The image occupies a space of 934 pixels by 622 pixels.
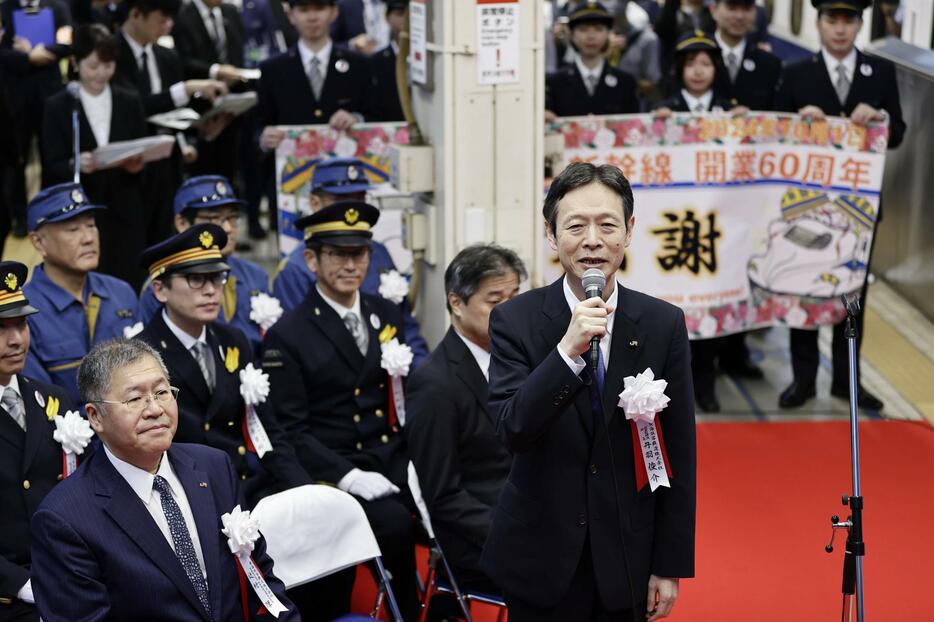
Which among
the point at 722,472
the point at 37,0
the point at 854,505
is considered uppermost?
the point at 37,0

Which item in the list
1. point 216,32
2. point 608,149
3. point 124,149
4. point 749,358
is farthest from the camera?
point 216,32

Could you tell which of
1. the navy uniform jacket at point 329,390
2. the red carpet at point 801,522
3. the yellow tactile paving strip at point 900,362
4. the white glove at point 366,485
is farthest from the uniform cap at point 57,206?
the yellow tactile paving strip at point 900,362

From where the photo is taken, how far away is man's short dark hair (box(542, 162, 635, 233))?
2936 millimetres

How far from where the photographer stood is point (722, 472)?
6.12m

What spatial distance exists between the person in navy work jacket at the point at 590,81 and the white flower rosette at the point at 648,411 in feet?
15.1

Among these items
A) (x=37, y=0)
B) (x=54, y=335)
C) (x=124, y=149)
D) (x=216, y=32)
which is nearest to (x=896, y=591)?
(x=54, y=335)

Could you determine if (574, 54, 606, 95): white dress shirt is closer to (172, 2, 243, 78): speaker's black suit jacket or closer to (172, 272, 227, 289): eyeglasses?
(172, 2, 243, 78): speaker's black suit jacket

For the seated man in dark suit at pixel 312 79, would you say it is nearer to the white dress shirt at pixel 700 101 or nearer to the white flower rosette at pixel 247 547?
the white dress shirt at pixel 700 101

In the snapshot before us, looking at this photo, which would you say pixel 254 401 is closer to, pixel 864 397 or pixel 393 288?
pixel 393 288

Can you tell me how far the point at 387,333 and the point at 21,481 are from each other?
61.2 inches

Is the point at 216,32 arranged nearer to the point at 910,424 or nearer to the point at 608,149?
the point at 608,149

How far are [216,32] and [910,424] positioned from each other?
592cm

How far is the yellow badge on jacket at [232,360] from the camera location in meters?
4.62

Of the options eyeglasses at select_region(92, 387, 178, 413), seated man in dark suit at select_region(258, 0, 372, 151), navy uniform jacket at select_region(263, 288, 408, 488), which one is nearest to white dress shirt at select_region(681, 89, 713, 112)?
seated man in dark suit at select_region(258, 0, 372, 151)
